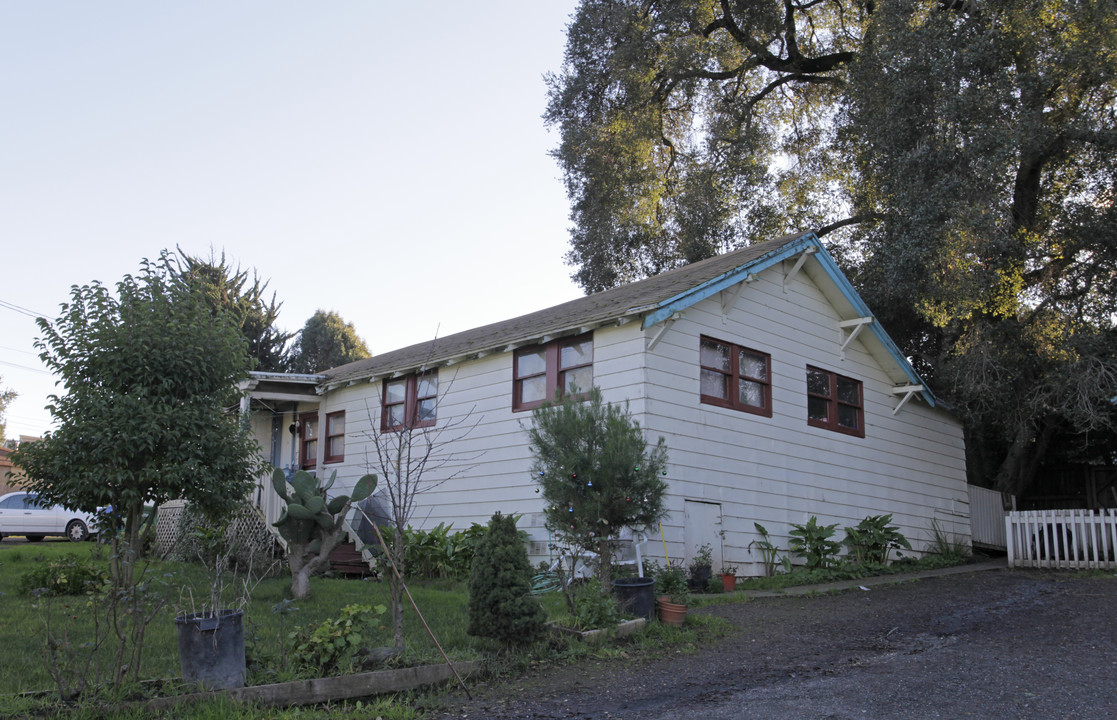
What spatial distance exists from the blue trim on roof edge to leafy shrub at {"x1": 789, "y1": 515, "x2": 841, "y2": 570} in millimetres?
4303

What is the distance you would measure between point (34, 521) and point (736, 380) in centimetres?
1853

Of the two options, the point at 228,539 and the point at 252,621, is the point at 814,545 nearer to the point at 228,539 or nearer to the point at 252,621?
the point at 252,621

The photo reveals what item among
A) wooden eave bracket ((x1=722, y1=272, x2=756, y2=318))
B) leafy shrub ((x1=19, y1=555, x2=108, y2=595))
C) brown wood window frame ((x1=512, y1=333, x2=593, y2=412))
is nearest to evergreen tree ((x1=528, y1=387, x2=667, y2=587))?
brown wood window frame ((x1=512, y1=333, x2=593, y2=412))

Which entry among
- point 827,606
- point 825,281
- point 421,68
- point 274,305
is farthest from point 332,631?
point 274,305

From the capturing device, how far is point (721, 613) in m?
10.2

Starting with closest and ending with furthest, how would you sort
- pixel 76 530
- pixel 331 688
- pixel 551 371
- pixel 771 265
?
pixel 331 688 → pixel 551 371 → pixel 771 265 → pixel 76 530

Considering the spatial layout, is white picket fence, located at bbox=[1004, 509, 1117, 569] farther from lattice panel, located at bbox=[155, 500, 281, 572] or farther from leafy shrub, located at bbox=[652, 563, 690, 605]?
lattice panel, located at bbox=[155, 500, 281, 572]

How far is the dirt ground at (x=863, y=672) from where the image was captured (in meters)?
5.88

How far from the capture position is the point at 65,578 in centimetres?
1031

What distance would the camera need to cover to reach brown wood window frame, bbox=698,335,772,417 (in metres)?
13.5

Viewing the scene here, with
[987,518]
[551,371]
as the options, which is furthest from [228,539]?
[987,518]

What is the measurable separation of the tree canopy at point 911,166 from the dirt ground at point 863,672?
23.9 ft

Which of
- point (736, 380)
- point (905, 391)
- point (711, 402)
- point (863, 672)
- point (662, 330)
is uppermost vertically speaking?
point (662, 330)

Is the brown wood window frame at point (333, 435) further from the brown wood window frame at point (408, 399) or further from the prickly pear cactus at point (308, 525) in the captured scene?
the prickly pear cactus at point (308, 525)
